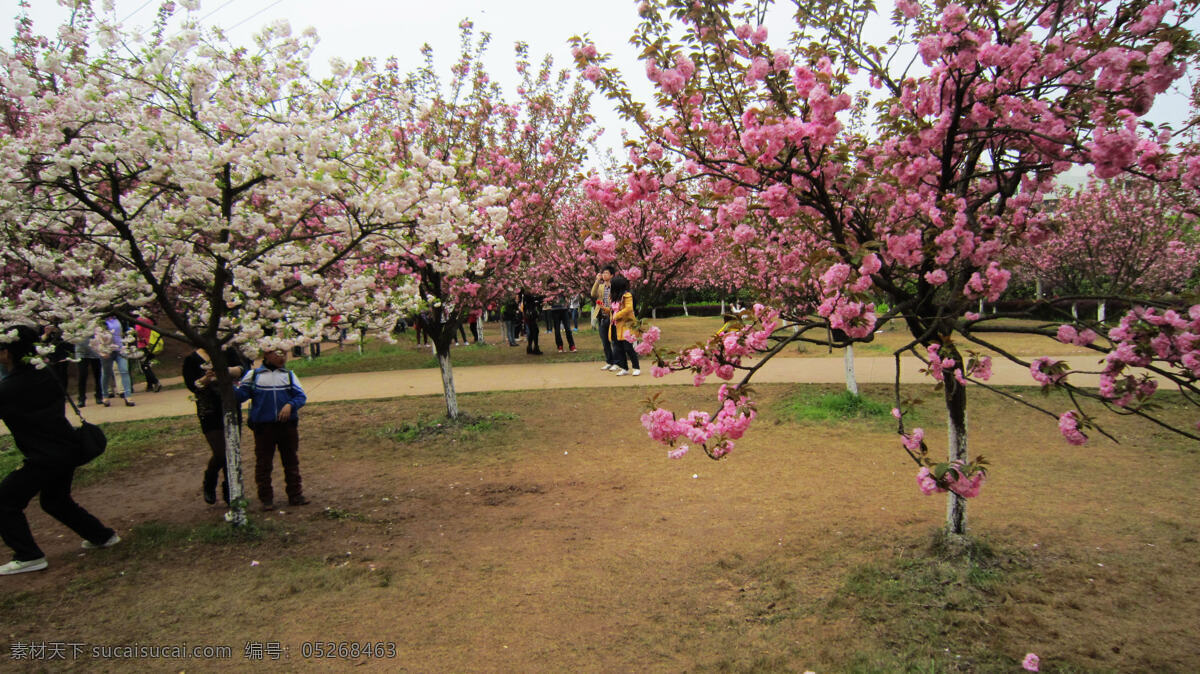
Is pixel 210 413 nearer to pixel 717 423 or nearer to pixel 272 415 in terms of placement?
pixel 272 415

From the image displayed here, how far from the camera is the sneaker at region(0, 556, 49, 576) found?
168 inches

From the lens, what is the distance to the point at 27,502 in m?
4.22

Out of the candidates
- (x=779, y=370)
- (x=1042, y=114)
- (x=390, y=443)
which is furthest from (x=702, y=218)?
(x=779, y=370)

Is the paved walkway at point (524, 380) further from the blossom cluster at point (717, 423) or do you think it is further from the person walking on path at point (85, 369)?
the blossom cluster at point (717, 423)

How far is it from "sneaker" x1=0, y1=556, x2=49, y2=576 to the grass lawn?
0.21 feet

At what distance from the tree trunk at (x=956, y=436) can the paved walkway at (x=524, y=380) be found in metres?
5.64

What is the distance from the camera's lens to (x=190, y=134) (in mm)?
3695

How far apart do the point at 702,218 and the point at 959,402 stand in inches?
72.9

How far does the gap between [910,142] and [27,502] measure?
5.70 metres

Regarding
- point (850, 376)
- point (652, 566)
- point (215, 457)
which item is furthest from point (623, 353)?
point (652, 566)

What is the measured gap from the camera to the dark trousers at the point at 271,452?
17.6ft

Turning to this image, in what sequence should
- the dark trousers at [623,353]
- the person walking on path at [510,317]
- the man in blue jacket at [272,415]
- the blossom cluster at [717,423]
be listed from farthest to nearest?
1. the person walking on path at [510,317]
2. the dark trousers at [623,353]
3. the man in blue jacket at [272,415]
4. the blossom cluster at [717,423]

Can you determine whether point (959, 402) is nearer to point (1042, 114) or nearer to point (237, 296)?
point (1042, 114)

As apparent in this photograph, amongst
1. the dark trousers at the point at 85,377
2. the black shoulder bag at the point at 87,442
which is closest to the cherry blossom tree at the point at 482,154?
the black shoulder bag at the point at 87,442
